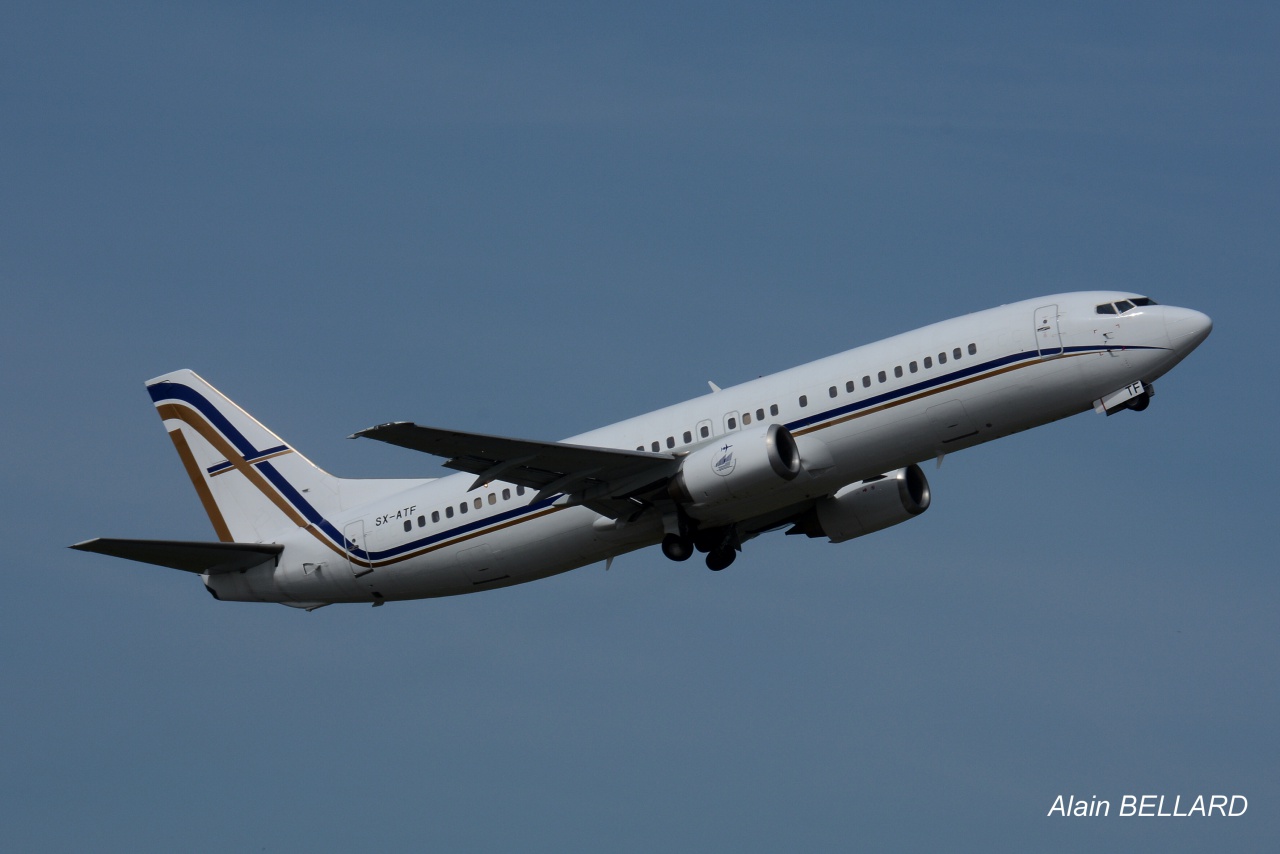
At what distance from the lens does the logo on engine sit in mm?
43875

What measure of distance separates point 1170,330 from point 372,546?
908 inches

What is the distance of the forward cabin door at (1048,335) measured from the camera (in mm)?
43125

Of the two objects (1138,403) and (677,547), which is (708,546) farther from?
(1138,403)

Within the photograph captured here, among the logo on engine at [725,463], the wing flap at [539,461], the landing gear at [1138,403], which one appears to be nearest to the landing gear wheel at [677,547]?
the wing flap at [539,461]

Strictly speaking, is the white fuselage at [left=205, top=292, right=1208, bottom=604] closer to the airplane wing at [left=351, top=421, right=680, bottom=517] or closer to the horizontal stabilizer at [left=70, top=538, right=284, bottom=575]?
the airplane wing at [left=351, top=421, right=680, bottom=517]

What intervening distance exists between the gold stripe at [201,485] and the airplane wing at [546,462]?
1344cm

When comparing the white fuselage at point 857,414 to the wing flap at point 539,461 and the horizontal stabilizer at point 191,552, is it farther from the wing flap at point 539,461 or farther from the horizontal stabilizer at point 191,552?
the horizontal stabilizer at point 191,552

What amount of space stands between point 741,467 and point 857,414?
3285mm

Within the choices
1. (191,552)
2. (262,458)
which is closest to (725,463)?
(191,552)

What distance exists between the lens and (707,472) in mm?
44344

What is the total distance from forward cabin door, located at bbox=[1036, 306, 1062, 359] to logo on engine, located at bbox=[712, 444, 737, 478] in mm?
8265

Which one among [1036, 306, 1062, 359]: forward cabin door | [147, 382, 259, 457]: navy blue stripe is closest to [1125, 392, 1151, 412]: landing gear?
[1036, 306, 1062, 359]: forward cabin door

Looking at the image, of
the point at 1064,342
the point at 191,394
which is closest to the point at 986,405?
the point at 1064,342

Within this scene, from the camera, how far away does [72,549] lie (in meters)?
44.8
